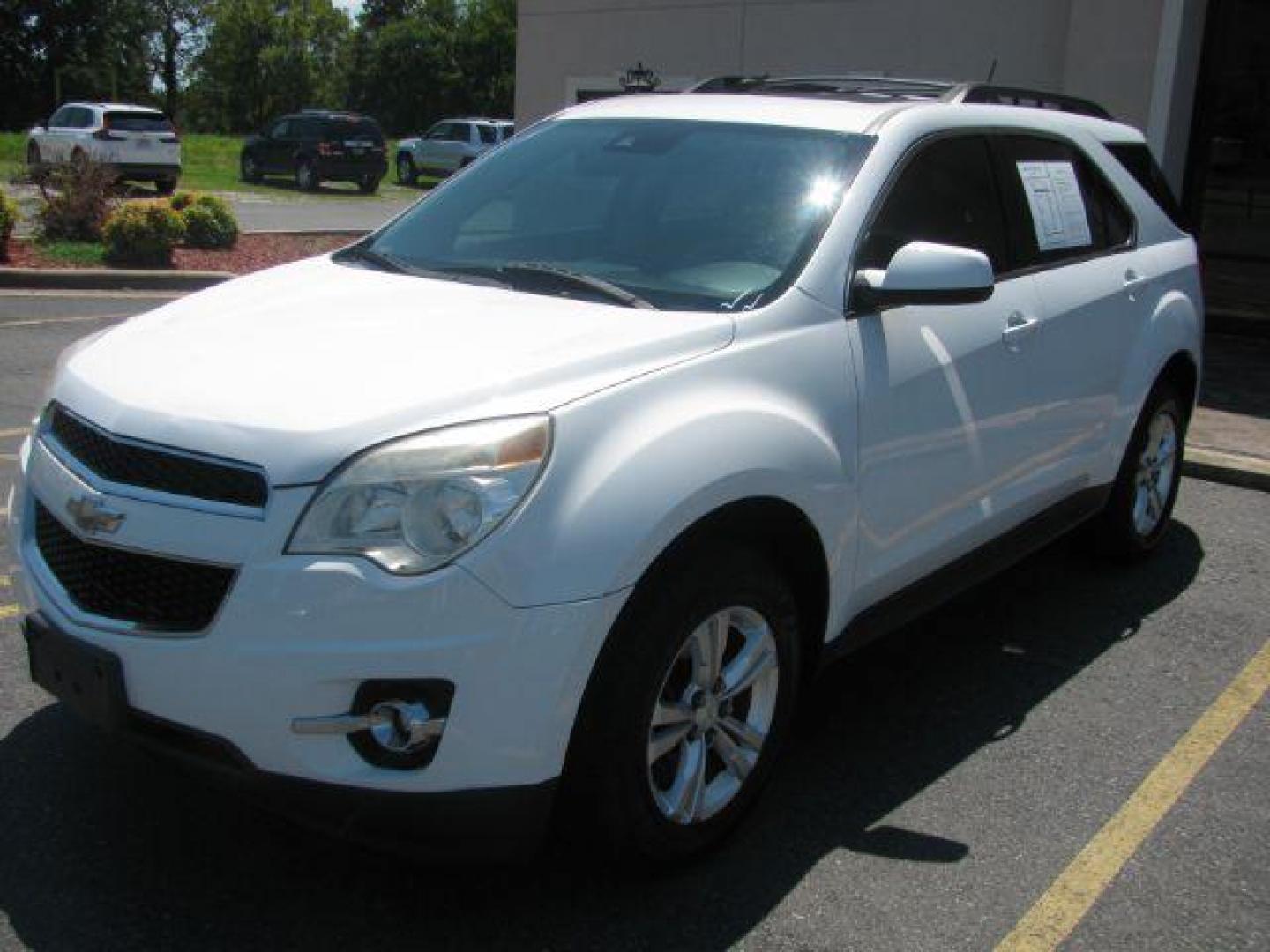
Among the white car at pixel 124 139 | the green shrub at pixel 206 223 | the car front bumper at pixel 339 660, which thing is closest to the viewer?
the car front bumper at pixel 339 660

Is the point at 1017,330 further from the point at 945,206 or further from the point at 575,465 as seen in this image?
the point at 575,465

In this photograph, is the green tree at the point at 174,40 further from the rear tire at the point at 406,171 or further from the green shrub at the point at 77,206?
the green shrub at the point at 77,206

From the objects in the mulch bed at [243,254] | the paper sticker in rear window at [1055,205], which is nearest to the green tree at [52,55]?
the mulch bed at [243,254]

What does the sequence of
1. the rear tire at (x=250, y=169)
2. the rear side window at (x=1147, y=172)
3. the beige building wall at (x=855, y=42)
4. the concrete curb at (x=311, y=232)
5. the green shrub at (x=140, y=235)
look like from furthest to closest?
the rear tire at (x=250, y=169), the concrete curb at (x=311, y=232), the green shrub at (x=140, y=235), the beige building wall at (x=855, y=42), the rear side window at (x=1147, y=172)

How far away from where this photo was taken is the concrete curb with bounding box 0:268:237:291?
12.5 meters

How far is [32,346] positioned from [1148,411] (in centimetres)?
744

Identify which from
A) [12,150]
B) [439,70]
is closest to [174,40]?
[439,70]

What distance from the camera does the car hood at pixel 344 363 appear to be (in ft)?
9.28

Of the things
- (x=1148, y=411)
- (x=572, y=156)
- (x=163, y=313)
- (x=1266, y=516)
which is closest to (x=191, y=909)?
(x=163, y=313)

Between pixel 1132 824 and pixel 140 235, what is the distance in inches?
484

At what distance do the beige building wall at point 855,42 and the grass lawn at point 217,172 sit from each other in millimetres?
14055

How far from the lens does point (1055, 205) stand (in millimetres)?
4844

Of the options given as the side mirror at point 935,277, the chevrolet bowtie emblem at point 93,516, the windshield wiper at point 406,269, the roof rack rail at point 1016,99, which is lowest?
the chevrolet bowtie emblem at point 93,516

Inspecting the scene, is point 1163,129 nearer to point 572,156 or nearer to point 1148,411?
point 1148,411
